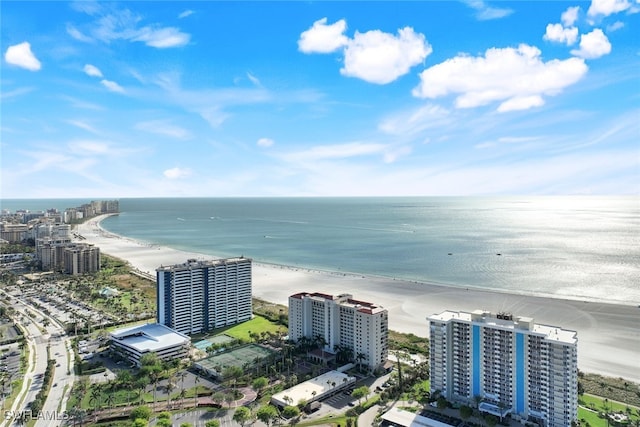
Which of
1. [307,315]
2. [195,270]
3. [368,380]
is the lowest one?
[368,380]

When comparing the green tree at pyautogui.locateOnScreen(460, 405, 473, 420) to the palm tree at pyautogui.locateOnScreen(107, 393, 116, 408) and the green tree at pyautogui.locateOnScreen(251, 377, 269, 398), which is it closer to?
the green tree at pyautogui.locateOnScreen(251, 377, 269, 398)

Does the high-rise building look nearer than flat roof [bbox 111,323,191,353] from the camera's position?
No

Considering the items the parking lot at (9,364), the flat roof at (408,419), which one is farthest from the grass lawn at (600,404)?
the parking lot at (9,364)

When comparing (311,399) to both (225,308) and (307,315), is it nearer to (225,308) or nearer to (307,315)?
(307,315)

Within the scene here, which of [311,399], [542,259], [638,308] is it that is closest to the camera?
[311,399]

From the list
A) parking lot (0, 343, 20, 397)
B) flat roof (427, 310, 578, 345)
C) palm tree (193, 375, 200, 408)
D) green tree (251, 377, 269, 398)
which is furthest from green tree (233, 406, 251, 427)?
parking lot (0, 343, 20, 397)

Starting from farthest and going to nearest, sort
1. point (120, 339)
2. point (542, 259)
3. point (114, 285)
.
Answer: point (542, 259), point (114, 285), point (120, 339)

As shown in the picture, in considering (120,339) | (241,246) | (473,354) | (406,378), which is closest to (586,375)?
(473,354)

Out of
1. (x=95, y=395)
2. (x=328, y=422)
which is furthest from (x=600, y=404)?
(x=95, y=395)
